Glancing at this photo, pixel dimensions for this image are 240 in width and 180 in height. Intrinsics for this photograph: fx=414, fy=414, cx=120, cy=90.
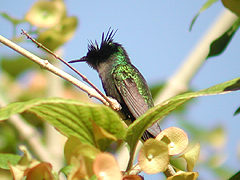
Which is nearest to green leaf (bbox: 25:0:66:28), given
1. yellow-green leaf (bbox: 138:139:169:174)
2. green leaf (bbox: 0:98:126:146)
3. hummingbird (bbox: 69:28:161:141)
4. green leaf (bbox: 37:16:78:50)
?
green leaf (bbox: 37:16:78:50)

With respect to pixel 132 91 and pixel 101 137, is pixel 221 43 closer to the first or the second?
pixel 101 137

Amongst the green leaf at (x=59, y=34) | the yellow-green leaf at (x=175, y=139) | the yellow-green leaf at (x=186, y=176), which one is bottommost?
the yellow-green leaf at (x=186, y=176)

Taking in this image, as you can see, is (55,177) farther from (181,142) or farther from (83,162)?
(181,142)

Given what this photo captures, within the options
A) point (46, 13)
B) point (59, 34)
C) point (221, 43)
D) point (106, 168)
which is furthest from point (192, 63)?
point (106, 168)

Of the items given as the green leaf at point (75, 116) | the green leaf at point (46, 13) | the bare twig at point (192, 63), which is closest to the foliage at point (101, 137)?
the green leaf at point (75, 116)

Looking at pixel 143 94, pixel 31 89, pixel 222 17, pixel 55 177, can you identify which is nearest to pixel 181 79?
pixel 143 94

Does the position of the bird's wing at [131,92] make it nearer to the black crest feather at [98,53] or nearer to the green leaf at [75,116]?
the black crest feather at [98,53]
